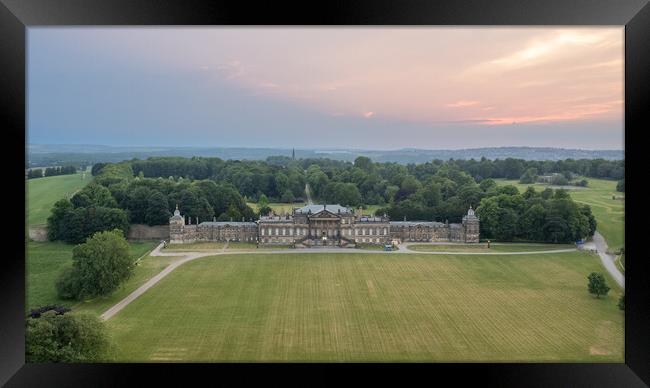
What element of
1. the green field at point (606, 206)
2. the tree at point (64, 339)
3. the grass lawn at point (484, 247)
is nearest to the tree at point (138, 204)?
the grass lawn at point (484, 247)

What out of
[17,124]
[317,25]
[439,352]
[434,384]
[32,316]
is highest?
[317,25]

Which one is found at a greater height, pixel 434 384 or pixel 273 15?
pixel 273 15

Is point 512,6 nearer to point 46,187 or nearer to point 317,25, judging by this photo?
point 317,25

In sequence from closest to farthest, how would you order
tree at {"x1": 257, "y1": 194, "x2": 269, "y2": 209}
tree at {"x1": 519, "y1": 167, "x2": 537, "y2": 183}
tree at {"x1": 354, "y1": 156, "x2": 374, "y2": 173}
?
1. tree at {"x1": 257, "y1": 194, "x2": 269, "y2": 209}
2. tree at {"x1": 519, "y1": 167, "x2": 537, "y2": 183}
3. tree at {"x1": 354, "y1": 156, "x2": 374, "y2": 173}

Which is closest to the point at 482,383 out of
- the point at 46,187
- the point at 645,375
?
the point at 645,375

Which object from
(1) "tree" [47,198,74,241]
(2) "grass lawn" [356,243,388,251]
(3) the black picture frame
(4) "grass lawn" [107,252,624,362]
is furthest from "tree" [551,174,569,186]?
(3) the black picture frame

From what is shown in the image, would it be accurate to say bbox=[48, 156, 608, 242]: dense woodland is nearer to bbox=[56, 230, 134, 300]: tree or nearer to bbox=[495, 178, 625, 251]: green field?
bbox=[495, 178, 625, 251]: green field
